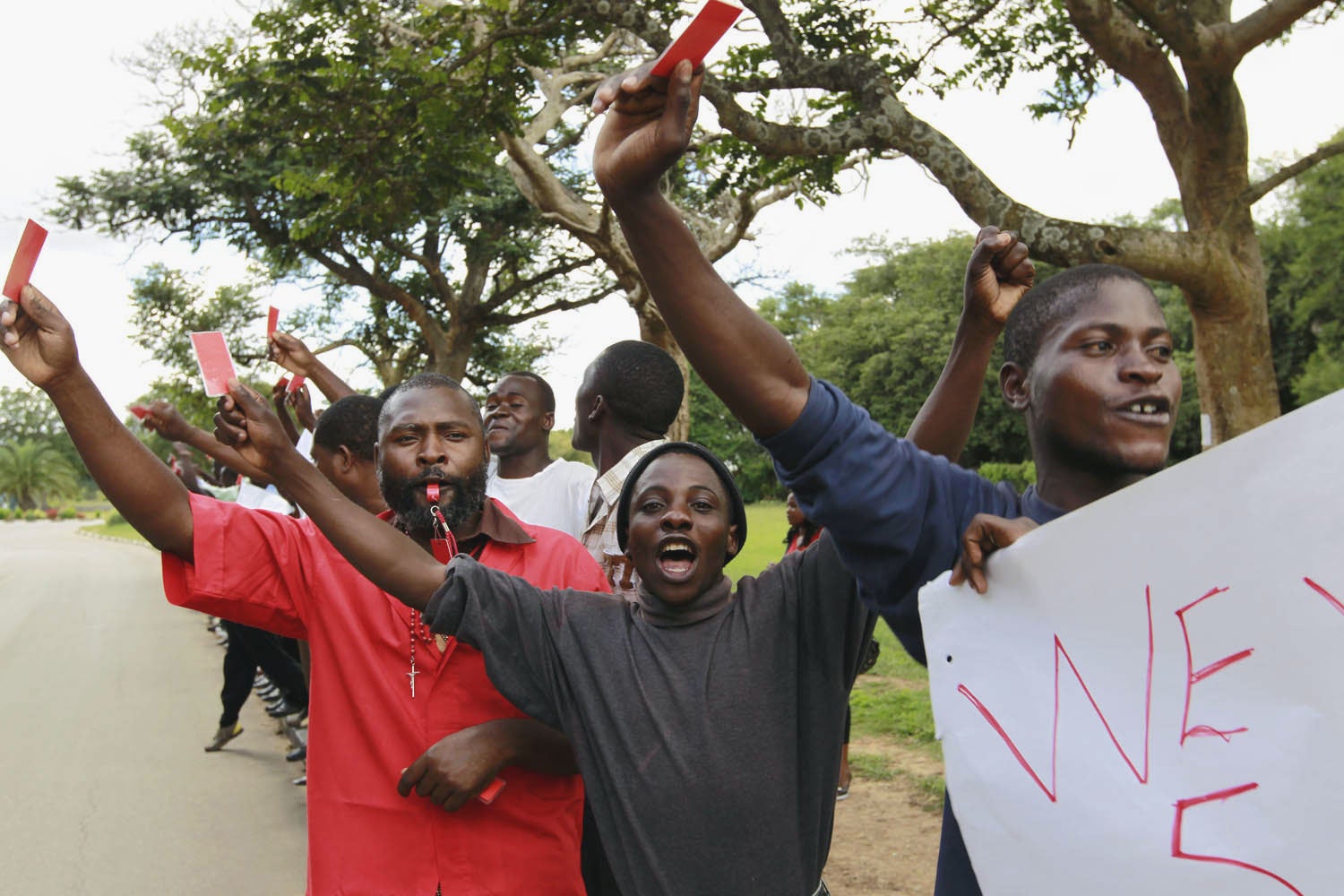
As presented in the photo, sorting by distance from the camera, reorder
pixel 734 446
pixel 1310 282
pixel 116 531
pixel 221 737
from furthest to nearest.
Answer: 1. pixel 734 446
2. pixel 116 531
3. pixel 1310 282
4. pixel 221 737

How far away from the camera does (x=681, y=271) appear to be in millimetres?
1533

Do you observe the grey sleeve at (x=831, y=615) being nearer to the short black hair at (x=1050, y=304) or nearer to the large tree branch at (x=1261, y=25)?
the short black hair at (x=1050, y=304)

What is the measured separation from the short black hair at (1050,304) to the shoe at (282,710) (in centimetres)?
689

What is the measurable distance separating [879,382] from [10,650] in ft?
108

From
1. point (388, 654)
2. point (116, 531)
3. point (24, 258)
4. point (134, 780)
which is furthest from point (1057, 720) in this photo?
point (116, 531)

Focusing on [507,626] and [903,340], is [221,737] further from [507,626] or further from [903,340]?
[903,340]

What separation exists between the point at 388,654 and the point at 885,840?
134 inches

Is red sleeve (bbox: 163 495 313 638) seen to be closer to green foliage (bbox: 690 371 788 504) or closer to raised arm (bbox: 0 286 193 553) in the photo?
raised arm (bbox: 0 286 193 553)

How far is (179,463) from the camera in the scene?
8.14 m

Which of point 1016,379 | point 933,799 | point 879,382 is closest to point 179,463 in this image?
point 933,799

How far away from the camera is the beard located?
256 centimetres

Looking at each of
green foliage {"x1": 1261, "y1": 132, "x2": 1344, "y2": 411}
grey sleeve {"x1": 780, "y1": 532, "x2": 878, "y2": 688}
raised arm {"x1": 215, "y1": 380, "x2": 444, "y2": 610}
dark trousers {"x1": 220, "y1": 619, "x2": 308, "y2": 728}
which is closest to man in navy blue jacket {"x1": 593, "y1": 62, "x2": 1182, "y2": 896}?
grey sleeve {"x1": 780, "y1": 532, "x2": 878, "y2": 688}

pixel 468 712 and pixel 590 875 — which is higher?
pixel 468 712

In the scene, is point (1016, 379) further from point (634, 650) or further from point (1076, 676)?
point (634, 650)
